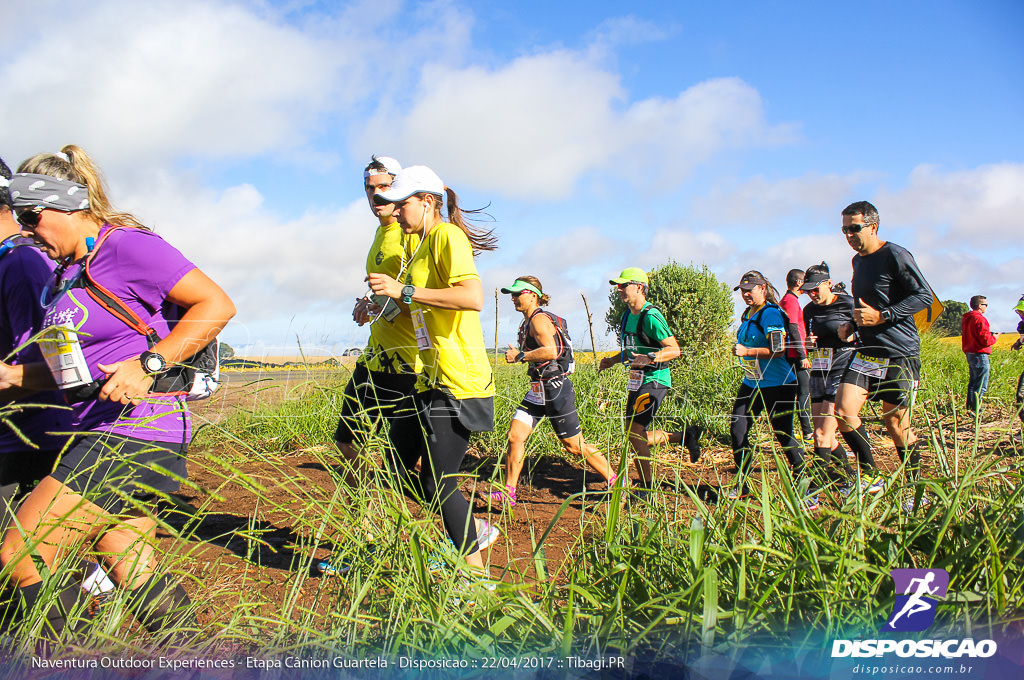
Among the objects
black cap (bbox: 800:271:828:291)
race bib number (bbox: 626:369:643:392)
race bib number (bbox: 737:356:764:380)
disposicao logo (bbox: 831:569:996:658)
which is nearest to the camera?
disposicao logo (bbox: 831:569:996:658)

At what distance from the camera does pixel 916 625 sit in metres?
1.57

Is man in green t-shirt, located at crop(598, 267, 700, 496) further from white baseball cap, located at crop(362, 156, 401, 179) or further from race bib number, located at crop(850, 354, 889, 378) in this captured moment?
white baseball cap, located at crop(362, 156, 401, 179)

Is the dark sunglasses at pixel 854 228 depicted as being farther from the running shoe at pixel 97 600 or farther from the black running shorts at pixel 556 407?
the running shoe at pixel 97 600

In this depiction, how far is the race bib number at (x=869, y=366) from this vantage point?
4.07 meters

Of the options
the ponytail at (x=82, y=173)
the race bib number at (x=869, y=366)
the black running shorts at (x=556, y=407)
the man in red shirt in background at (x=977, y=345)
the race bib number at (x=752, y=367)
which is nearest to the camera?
the ponytail at (x=82, y=173)

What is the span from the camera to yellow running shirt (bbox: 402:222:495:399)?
2695 millimetres

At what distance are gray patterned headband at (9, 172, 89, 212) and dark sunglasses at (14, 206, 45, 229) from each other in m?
0.02

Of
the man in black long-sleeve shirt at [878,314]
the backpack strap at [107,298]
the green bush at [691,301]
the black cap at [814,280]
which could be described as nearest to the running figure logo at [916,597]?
the backpack strap at [107,298]

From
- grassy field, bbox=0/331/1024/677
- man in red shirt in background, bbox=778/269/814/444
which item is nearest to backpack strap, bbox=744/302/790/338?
man in red shirt in background, bbox=778/269/814/444

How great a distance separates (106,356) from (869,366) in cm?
421

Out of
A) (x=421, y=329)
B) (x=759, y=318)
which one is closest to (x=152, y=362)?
(x=421, y=329)

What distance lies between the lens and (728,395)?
7.53 metres

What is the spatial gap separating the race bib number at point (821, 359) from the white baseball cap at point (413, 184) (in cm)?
383

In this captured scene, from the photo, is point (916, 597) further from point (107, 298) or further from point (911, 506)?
point (107, 298)
